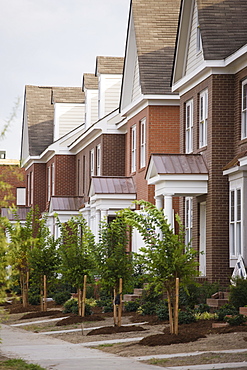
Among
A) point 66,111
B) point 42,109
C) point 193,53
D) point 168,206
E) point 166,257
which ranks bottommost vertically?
point 166,257

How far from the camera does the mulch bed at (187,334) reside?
591 inches

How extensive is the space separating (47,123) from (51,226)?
21.8 feet

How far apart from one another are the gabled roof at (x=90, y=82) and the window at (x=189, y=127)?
15054mm

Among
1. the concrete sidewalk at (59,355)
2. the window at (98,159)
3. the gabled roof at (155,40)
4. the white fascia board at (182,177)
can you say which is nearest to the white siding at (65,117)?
the window at (98,159)

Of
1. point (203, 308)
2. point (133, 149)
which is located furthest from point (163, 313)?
point (133, 149)

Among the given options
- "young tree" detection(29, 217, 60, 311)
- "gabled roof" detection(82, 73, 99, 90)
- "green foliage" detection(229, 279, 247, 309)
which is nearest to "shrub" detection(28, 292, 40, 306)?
"young tree" detection(29, 217, 60, 311)

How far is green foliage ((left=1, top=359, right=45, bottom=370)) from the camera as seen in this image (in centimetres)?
1227

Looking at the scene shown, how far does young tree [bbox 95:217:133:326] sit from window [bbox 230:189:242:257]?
3.24 metres

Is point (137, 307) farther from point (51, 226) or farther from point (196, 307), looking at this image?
point (51, 226)

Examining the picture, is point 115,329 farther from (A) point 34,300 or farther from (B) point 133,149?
(B) point 133,149

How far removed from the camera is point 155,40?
29.0 m

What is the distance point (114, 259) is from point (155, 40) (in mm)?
11958

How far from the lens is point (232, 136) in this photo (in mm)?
22344

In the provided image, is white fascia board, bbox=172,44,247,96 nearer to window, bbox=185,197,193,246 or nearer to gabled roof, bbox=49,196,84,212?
window, bbox=185,197,193,246
